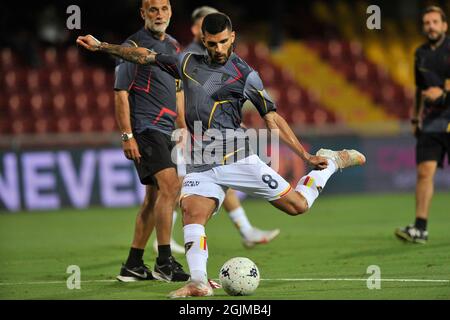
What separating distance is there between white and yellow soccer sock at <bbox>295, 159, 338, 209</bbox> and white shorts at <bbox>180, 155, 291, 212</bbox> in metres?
0.40

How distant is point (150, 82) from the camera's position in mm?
8562

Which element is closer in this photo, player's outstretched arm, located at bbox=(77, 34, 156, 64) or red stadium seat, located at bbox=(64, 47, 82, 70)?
player's outstretched arm, located at bbox=(77, 34, 156, 64)

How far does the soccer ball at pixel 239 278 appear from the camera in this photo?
23.3ft

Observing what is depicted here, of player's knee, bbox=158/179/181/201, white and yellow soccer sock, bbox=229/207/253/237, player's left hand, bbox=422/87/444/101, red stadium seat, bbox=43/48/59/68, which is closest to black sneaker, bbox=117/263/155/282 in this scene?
player's knee, bbox=158/179/181/201

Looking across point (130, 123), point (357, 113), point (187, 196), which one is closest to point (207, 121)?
point (187, 196)

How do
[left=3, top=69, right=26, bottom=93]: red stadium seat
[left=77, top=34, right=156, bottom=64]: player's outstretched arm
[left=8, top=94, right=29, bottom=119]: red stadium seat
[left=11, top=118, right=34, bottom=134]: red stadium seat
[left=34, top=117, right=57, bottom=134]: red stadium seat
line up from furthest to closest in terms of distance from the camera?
[left=3, top=69, right=26, bottom=93]: red stadium seat → [left=8, top=94, right=29, bottom=119]: red stadium seat → [left=34, top=117, right=57, bottom=134]: red stadium seat → [left=11, top=118, right=34, bottom=134]: red stadium seat → [left=77, top=34, right=156, bottom=64]: player's outstretched arm

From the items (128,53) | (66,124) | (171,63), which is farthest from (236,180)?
(66,124)

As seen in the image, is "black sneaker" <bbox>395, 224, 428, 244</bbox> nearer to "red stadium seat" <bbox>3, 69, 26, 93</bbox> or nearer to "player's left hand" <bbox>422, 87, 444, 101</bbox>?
"player's left hand" <bbox>422, 87, 444, 101</bbox>

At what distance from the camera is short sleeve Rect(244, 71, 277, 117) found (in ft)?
24.1

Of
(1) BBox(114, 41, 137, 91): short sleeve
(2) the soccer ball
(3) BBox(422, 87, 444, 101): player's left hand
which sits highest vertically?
(1) BBox(114, 41, 137, 91): short sleeve

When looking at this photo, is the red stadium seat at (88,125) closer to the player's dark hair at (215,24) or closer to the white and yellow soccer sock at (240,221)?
the white and yellow soccer sock at (240,221)

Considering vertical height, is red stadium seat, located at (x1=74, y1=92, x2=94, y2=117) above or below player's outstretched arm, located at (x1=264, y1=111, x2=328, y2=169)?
below

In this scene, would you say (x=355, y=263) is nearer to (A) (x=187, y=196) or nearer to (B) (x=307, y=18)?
(A) (x=187, y=196)

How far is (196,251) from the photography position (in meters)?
7.17
